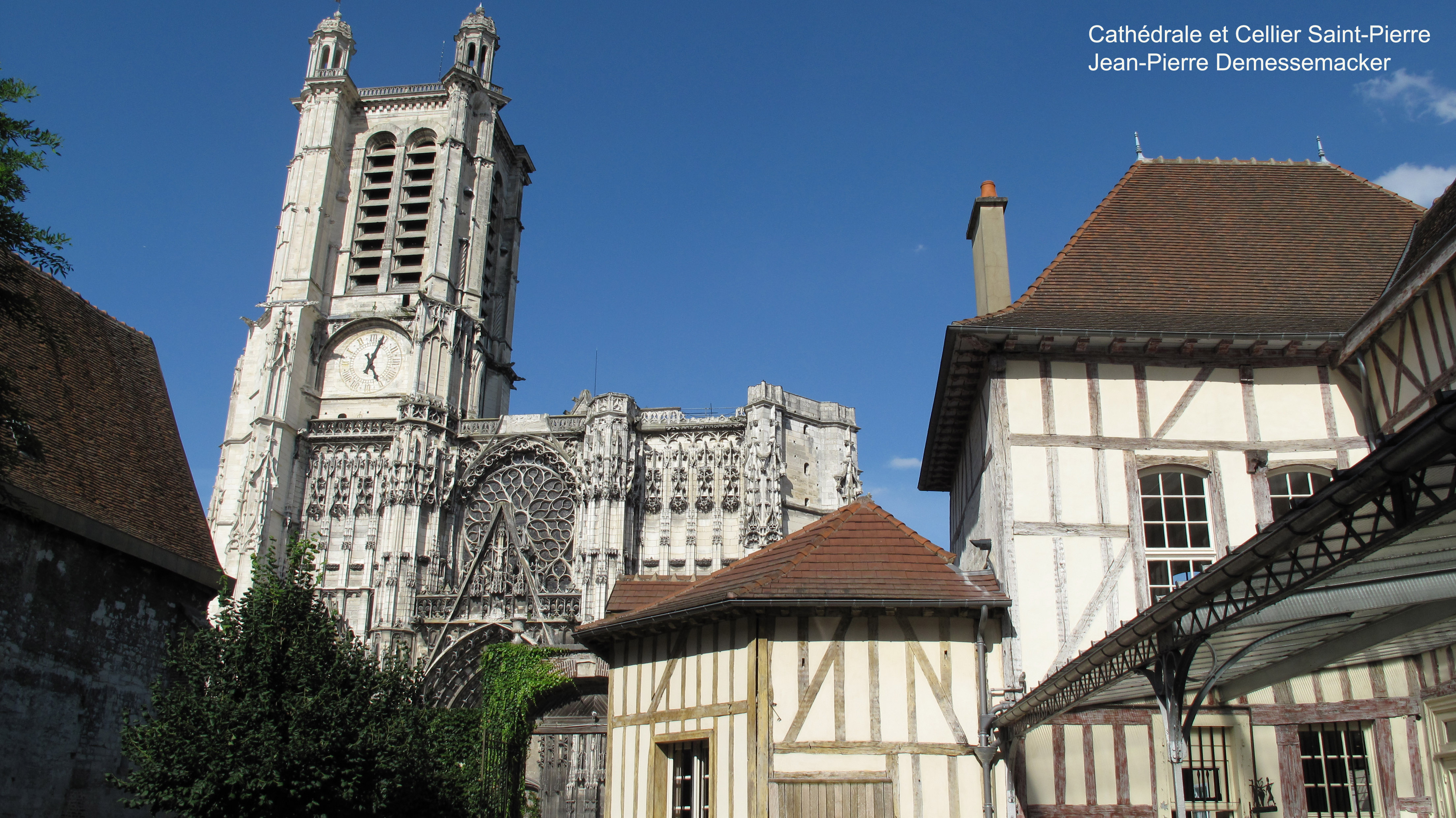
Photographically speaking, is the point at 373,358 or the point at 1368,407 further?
the point at 373,358

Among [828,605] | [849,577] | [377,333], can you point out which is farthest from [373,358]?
[828,605]

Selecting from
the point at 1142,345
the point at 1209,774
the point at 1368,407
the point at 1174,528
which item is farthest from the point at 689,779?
the point at 1368,407

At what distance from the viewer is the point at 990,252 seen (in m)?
12.4

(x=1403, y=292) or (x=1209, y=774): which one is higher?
(x=1403, y=292)

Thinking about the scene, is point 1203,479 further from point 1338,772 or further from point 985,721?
A: point 985,721

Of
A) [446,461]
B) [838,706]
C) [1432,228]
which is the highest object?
[446,461]

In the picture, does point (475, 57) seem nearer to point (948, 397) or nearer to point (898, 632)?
point (948, 397)

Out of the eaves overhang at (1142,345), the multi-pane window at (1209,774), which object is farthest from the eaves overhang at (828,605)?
the eaves overhang at (1142,345)

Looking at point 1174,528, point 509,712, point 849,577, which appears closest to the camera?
point 849,577

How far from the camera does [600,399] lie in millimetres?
27641

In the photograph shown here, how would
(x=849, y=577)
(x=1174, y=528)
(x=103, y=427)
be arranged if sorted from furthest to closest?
(x=103, y=427) < (x=1174, y=528) < (x=849, y=577)

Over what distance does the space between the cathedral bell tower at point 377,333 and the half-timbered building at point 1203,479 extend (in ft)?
58.2

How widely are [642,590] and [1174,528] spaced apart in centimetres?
610

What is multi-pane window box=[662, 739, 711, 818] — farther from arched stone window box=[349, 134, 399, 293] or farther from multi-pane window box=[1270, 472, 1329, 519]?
arched stone window box=[349, 134, 399, 293]
